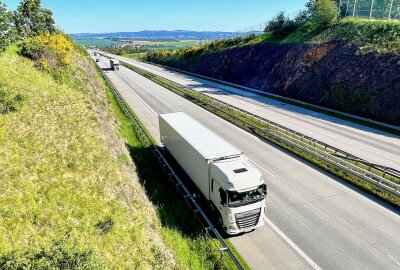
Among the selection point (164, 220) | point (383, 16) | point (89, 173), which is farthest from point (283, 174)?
point (383, 16)

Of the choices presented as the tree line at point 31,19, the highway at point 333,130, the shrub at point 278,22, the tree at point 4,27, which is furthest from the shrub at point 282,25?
the tree at point 4,27

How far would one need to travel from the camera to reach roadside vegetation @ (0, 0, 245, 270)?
11.0 metres

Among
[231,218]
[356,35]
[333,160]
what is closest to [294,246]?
[231,218]

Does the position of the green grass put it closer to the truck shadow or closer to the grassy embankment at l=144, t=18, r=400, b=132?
the truck shadow

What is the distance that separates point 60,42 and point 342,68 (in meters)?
39.9

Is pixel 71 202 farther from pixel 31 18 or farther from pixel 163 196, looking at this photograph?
pixel 31 18

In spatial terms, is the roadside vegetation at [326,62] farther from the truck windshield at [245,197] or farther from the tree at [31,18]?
the tree at [31,18]

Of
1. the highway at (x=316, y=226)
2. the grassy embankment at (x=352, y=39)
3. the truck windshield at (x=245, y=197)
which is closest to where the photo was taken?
the highway at (x=316, y=226)

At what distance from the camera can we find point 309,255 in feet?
46.4

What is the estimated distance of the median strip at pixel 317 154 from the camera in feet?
63.3

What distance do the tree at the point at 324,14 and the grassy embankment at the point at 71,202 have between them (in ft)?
161

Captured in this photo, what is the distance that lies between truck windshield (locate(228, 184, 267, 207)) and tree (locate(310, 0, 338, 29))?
50540 millimetres

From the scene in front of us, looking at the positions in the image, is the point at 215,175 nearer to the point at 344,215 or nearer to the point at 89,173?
the point at 89,173

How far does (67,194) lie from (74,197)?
1.19 ft
